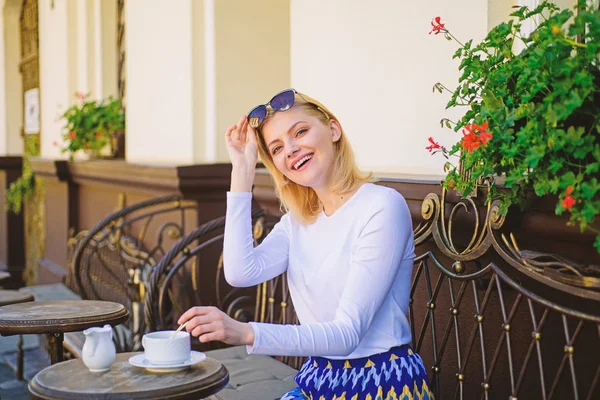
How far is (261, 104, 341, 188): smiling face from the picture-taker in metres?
2.42

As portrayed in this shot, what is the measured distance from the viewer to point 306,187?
2.55 m

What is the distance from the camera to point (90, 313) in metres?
3.24

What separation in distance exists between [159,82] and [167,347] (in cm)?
381

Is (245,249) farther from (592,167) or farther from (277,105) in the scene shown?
(592,167)

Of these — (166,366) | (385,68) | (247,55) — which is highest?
(247,55)

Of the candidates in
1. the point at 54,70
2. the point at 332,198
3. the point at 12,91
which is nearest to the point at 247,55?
the point at 332,198

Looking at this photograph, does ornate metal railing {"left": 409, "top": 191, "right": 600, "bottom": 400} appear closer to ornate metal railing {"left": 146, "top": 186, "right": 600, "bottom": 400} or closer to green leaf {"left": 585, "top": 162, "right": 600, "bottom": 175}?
ornate metal railing {"left": 146, "top": 186, "right": 600, "bottom": 400}

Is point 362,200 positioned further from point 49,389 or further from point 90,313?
point 90,313

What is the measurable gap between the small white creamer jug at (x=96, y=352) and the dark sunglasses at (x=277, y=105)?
791mm

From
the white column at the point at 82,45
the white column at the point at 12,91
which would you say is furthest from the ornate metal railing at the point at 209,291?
the white column at the point at 12,91

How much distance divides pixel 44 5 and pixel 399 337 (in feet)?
26.2

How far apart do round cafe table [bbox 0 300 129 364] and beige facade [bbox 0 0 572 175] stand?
132cm

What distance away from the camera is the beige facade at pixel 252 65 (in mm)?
3277

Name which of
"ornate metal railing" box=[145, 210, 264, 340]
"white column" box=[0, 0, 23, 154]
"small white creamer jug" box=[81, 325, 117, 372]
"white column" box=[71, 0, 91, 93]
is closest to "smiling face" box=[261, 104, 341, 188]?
"small white creamer jug" box=[81, 325, 117, 372]
